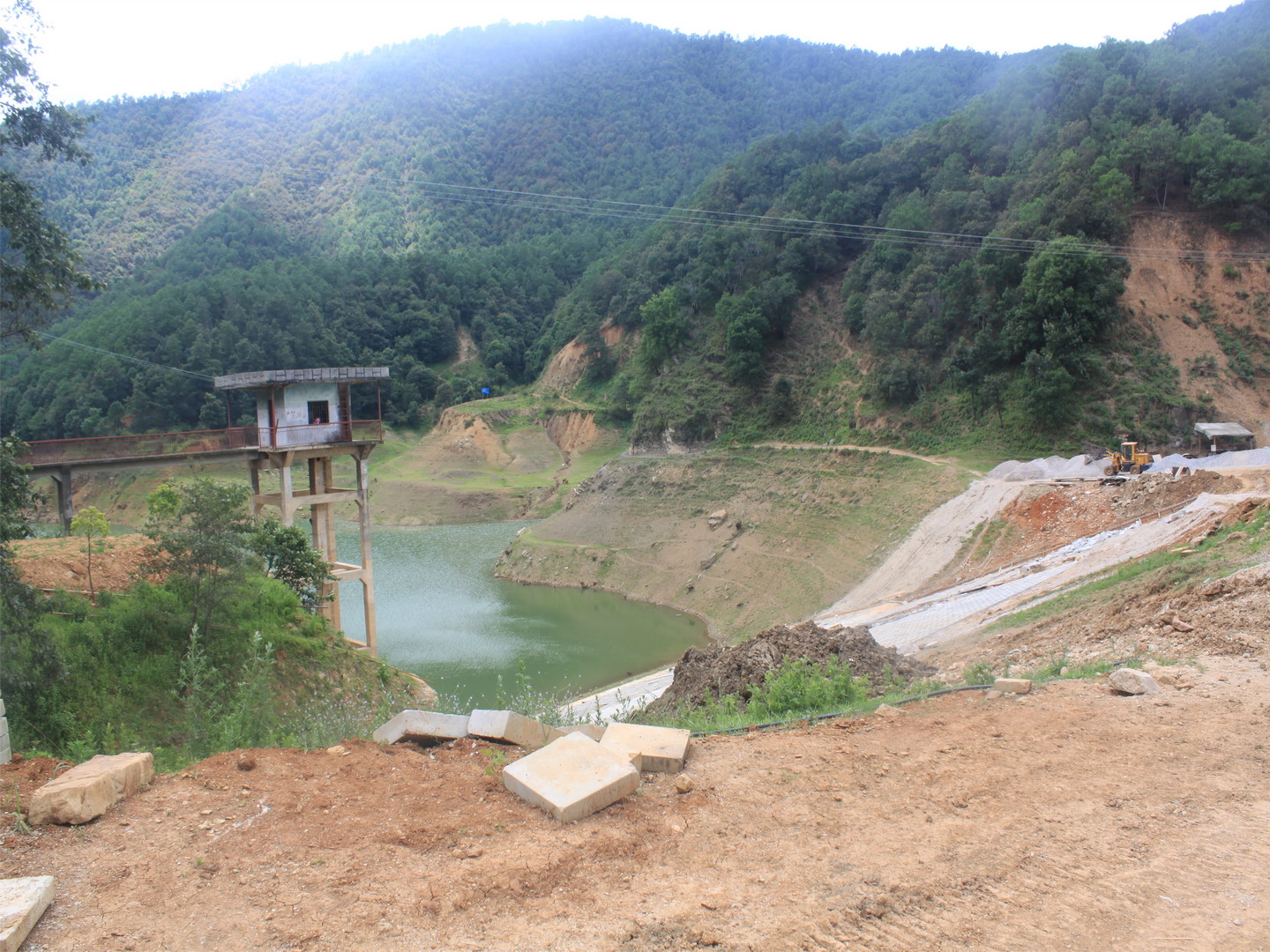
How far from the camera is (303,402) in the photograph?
28.0m

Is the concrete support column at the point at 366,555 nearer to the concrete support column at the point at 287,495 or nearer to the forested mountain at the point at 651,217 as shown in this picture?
the concrete support column at the point at 287,495

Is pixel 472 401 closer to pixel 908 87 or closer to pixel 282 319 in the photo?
pixel 282 319

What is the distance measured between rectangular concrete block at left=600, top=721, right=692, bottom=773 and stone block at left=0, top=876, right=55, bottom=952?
463 cm

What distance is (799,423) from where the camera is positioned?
56.8m

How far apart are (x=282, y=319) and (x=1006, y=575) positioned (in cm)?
7727

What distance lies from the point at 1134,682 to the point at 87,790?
11146mm

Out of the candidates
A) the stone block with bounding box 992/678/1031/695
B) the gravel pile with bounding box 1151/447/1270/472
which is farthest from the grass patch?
the gravel pile with bounding box 1151/447/1270/472

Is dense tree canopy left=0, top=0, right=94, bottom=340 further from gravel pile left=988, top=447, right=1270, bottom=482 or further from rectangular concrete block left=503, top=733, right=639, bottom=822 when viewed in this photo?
gravel pile left=988, top=447, right=1270, bottom=482

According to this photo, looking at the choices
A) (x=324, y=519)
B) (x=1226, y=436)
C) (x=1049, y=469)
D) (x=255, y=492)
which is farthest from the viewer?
(x=1226, y=436)

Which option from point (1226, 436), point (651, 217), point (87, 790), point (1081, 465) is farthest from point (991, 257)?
point (651, 217)

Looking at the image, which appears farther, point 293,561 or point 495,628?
point 495,628

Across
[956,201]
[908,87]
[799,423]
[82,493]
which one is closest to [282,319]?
[82,493]

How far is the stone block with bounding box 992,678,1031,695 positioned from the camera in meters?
10.9

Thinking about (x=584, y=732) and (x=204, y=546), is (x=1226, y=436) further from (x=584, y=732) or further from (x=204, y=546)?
(x=204, y=546)
